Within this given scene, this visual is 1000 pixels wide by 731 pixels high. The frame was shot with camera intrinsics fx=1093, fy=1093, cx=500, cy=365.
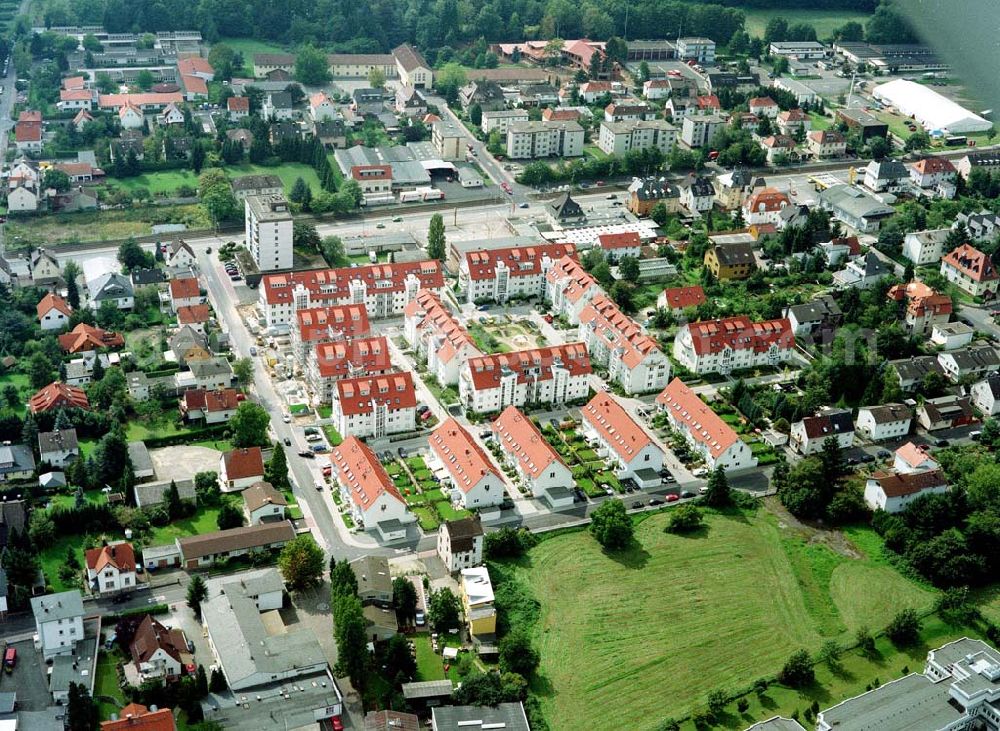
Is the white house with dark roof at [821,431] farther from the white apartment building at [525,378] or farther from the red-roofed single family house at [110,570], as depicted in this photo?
the red-roofed single family house at [110,570]

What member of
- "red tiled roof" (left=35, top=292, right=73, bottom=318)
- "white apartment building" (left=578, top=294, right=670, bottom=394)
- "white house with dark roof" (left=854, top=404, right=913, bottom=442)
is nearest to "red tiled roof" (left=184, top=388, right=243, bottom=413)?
"red tiled roof" (left=35, top=292, right=73, bottom=318)

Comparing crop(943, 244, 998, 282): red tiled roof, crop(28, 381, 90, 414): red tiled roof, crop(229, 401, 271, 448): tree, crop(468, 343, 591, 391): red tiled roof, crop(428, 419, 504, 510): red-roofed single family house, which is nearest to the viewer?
crop(428, 419, 504, 510): red-roofed single family house

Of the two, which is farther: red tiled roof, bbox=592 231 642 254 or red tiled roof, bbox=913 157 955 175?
red tiled roof, bbox=913 157 955 175

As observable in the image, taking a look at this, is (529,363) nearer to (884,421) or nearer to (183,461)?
(183,461)

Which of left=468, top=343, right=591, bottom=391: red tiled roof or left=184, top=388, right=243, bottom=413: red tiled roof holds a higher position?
left=468, top=343, right=591, bottom=391: red tiled roof

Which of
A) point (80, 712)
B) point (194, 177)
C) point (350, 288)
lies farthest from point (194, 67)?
point (80, 712)

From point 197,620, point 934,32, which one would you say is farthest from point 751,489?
point 934,32

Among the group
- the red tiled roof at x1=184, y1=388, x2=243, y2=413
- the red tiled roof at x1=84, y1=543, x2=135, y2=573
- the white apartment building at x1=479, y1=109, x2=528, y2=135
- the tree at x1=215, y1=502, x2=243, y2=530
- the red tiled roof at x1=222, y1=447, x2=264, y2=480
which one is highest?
the white apartment building at x1=479, y1=109, x2=528, y2=135

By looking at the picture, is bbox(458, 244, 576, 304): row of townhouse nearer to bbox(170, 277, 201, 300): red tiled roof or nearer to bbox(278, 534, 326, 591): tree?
bbox(170, 277, 201, 300): red tiled roof
